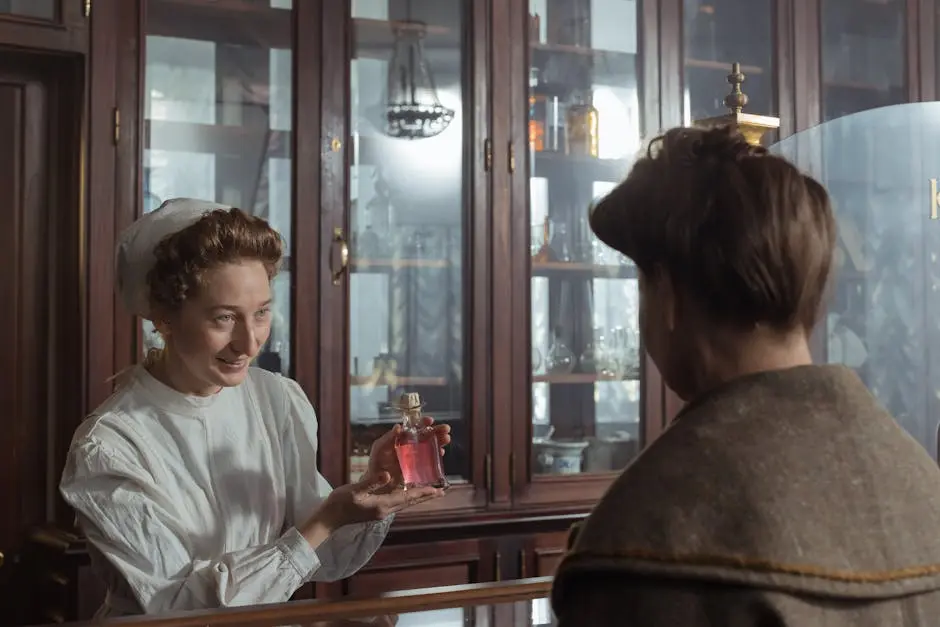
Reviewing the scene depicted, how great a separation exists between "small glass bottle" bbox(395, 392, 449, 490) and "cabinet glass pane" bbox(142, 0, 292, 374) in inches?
30.9

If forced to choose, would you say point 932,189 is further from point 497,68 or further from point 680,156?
point 680,156

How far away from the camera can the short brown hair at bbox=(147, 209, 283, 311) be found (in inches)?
59.9

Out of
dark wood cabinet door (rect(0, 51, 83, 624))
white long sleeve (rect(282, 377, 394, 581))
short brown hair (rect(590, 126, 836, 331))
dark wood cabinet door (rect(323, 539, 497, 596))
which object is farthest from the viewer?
dark wood cabinet door (rect(323, 539, 497, 596))

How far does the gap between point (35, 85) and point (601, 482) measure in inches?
61.3

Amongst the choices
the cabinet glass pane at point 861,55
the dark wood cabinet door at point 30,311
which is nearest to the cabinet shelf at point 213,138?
the dark wood cabinet door at point 30,311

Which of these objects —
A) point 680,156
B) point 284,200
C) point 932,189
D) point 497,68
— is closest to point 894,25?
point 932,189

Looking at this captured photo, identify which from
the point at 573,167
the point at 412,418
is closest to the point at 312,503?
the point at 412,418

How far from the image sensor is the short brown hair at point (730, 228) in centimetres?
76

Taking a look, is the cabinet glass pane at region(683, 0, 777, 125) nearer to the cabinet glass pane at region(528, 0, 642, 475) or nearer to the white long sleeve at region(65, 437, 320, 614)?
the cabinet glass pane at region(528, 0, 642, 475)

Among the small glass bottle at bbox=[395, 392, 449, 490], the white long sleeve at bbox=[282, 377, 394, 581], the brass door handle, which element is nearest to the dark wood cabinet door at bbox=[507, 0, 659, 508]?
the brass door handle

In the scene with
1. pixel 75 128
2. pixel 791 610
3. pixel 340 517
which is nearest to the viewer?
pixel 791 610

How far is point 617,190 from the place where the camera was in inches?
32.1

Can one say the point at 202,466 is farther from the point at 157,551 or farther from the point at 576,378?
the point at 576,378

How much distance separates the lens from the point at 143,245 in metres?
1.56
